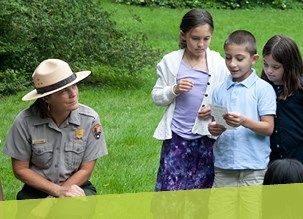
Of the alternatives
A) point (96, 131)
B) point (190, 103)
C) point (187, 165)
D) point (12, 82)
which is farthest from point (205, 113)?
point (12, 82)

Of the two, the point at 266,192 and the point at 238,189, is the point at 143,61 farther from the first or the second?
the point at 266,192

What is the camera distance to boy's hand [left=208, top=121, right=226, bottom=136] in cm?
455

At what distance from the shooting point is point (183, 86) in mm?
4680

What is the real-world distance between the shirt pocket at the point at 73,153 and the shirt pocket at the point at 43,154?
10cm

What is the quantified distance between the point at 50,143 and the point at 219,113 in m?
1.02

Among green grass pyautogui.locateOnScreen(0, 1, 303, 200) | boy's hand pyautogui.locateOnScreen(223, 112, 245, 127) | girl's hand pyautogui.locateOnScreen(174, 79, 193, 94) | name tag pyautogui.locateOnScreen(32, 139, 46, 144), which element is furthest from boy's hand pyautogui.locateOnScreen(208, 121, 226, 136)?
green grass pyautogui.locateOnScreen(0, 1, 303, 200)

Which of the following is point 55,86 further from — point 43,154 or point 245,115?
point 245,115

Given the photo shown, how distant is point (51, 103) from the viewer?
4.55 metres

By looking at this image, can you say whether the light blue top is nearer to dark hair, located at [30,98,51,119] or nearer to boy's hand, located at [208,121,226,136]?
boy's hand, located at [208,121,226,136]

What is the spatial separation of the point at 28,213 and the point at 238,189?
1.25m

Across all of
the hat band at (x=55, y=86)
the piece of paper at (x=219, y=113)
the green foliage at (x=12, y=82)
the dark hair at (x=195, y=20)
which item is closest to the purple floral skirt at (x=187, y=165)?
the piece of paper at (x=219, y=113)

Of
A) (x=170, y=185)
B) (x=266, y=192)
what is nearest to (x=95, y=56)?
(x=170, y=185)

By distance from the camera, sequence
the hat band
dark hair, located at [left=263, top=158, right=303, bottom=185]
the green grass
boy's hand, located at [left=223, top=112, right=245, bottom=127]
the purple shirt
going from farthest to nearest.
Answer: the green grass
the purple shirt
the hat band
boy's hand, located at [left=223, top=112, right=245, bottom=127]
dark hair, located at [left=263, top=158, right=303, bottom=185]

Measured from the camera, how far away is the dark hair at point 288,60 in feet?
15.0
